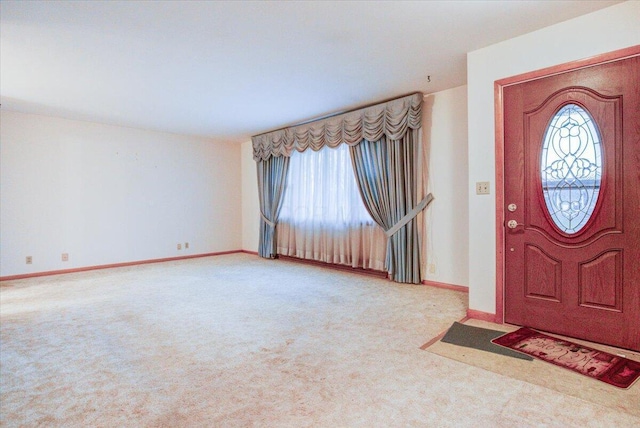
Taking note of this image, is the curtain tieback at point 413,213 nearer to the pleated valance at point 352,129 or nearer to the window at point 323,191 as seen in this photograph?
the window at point 323,191

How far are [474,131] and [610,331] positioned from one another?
179 centimetres

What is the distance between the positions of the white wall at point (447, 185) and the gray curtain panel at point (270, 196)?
2639mm

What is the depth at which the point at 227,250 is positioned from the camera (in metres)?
6.94

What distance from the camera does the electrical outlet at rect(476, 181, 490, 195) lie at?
2828 mm

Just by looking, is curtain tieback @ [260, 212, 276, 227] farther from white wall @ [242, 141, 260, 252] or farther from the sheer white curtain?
white wall @ [242, 141, 260, 252]

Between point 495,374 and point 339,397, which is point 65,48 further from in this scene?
point 495,374

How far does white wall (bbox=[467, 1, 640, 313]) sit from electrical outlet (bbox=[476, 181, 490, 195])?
3 cm

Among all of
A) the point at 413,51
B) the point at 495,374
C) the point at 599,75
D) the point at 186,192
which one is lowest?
the point at 495,374

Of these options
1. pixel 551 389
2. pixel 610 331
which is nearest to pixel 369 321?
pixel 551 389

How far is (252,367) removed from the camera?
2.04m

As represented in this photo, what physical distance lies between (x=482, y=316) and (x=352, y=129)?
113 inches

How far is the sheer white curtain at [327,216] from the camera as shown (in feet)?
15.3

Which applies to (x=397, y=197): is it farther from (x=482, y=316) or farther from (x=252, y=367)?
(x=252, y=367)

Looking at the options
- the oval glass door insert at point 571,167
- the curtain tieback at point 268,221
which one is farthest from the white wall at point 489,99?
the curtain tieback at point 268,221
